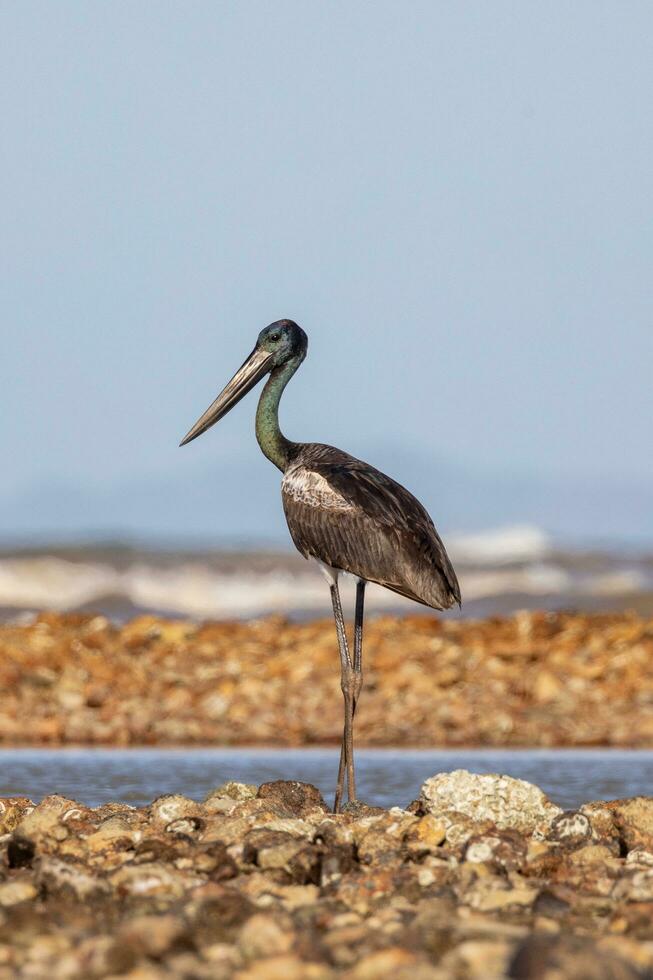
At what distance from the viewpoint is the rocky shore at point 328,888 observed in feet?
15.6

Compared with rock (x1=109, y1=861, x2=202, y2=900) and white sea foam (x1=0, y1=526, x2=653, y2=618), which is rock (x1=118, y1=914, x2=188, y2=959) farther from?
white sea foam (x1=0, y1=526, x2=653, y2=618)

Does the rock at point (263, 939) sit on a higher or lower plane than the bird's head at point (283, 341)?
lower

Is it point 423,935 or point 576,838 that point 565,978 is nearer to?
point 423,935

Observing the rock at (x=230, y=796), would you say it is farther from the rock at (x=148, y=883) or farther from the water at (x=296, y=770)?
the rock at (x=148, y=883)

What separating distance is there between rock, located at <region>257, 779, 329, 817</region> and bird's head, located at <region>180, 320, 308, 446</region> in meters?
2.85

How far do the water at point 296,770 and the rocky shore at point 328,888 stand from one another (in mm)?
2138

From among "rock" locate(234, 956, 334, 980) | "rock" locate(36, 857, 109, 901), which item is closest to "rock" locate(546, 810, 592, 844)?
"rock" locate(36, 857, 109, 901)

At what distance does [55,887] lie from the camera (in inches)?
233

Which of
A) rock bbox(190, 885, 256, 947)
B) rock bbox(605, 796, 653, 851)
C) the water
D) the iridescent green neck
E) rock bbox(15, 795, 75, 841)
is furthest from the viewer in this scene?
the water

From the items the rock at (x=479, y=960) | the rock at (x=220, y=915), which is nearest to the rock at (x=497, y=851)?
the rock at (x=220, y=915)

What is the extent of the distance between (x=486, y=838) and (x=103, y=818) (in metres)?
1.98

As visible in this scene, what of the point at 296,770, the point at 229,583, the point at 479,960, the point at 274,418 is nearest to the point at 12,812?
the point at 274,418

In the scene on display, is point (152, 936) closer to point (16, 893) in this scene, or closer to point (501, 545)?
point (16, 893)

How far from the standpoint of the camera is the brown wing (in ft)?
30.6
